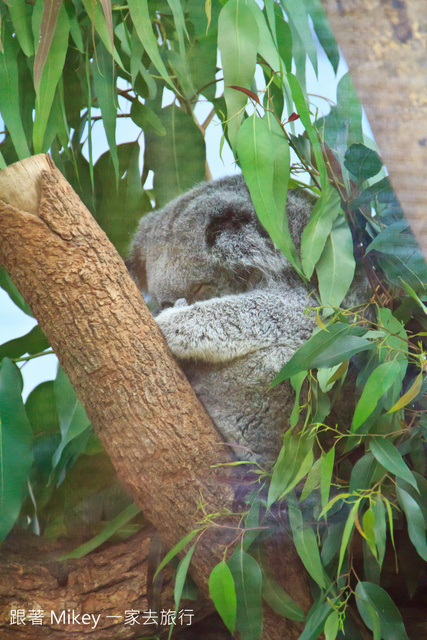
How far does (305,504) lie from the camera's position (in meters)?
1.16

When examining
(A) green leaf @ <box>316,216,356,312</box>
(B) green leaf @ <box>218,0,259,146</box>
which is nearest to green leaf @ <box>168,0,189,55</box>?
(B) green leaf @ <box>218,0,259,146</box>

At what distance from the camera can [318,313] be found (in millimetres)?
1247

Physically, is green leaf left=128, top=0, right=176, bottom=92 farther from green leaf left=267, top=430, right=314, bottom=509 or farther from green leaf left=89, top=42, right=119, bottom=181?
green leaf left=267, top=430, right=314, bottom=509

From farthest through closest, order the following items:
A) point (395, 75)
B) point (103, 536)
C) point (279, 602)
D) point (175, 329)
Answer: point (103, 536)
point (175, 329)
point (279, 602)
point (395, 75)

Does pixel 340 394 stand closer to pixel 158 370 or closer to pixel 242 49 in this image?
pixel 158 370

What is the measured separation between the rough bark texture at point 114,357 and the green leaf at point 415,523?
0.88ft

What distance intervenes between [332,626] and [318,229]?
32.4 inches

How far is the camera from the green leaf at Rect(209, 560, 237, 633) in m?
1.10

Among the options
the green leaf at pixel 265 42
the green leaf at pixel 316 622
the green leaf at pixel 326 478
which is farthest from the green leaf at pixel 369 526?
the green leaf at pixel 265 42

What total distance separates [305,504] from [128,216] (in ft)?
3.66

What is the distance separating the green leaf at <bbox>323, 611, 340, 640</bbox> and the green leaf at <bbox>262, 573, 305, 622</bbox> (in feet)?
0.33

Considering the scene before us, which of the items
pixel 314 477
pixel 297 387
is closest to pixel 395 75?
pixel 297 387

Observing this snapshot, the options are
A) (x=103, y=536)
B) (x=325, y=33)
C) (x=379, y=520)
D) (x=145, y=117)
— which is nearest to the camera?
(x=325, y=33)

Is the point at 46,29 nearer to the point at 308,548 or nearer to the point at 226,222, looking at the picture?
the point at 226,222
